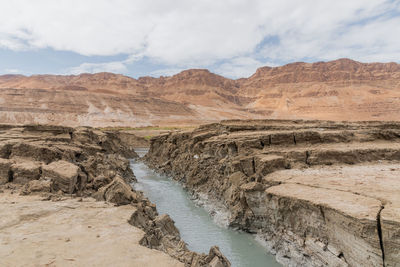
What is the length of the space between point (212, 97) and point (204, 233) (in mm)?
127404

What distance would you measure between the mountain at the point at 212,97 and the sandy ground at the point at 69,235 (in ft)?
210

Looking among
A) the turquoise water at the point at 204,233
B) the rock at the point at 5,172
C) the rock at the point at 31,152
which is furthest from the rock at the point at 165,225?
the rock at the point at 31,152

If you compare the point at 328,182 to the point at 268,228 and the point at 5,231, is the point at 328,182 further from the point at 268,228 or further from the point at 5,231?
the point at 5,231

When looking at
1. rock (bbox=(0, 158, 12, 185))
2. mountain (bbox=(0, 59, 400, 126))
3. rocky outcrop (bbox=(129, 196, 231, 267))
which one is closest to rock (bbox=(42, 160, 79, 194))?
rock (bbox=(0, 158, 12, 185))

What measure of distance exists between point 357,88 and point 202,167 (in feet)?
382

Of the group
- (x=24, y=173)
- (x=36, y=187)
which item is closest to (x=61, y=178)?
(x=36, y=187)

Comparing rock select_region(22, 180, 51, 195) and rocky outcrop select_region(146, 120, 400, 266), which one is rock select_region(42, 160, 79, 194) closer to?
rock select_region(22, 180, 51, 195)

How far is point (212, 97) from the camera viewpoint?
13575 centimetres

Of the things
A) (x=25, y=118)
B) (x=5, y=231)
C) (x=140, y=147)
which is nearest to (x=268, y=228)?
(x=5, y=231)

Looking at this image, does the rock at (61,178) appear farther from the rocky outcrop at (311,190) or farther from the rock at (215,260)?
the rocky outcrop at (311,190)

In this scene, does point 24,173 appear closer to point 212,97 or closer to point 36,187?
point 36,187

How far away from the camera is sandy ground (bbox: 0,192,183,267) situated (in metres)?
4.82

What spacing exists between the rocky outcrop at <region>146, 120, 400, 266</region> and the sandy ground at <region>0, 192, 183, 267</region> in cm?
436

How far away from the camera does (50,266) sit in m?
4.52
